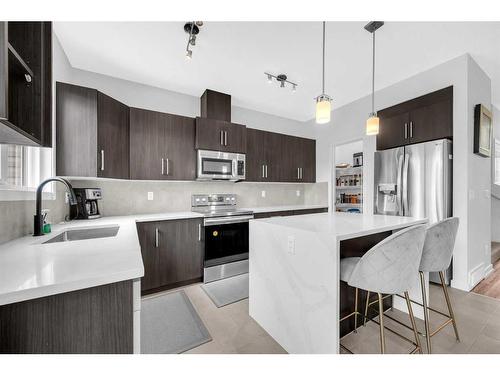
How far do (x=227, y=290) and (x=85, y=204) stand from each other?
6.07 ft

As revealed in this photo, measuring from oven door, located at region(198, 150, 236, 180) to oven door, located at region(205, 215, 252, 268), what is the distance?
65cm

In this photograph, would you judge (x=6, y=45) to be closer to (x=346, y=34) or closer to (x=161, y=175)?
(x=161, y=175)

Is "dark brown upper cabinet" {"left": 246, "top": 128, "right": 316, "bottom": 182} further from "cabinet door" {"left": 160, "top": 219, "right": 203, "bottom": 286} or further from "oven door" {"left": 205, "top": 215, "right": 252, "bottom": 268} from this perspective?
"cabinet door" {"left": 160, "top": 219, "right": 203, "bottom": 286}

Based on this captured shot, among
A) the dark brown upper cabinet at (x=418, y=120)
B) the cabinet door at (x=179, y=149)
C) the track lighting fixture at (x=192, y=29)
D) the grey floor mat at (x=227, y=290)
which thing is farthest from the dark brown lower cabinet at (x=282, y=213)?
the track lighting fixture at (x=192, y=29)

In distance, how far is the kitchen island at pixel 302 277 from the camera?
119 cm

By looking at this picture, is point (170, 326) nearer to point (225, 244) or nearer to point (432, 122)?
point (225, 244)

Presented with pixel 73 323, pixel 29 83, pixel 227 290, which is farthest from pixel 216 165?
pixel 73 323

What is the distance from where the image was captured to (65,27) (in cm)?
183

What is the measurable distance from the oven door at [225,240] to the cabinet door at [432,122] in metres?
2.50

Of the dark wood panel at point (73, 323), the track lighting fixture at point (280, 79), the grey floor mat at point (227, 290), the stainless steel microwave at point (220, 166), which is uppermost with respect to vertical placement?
the track lighting fixture at point (280, 79)

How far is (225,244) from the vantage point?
2.75 metres

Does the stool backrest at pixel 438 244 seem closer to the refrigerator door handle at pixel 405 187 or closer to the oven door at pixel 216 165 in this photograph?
the refrigerator door handle at pixel 405 187
